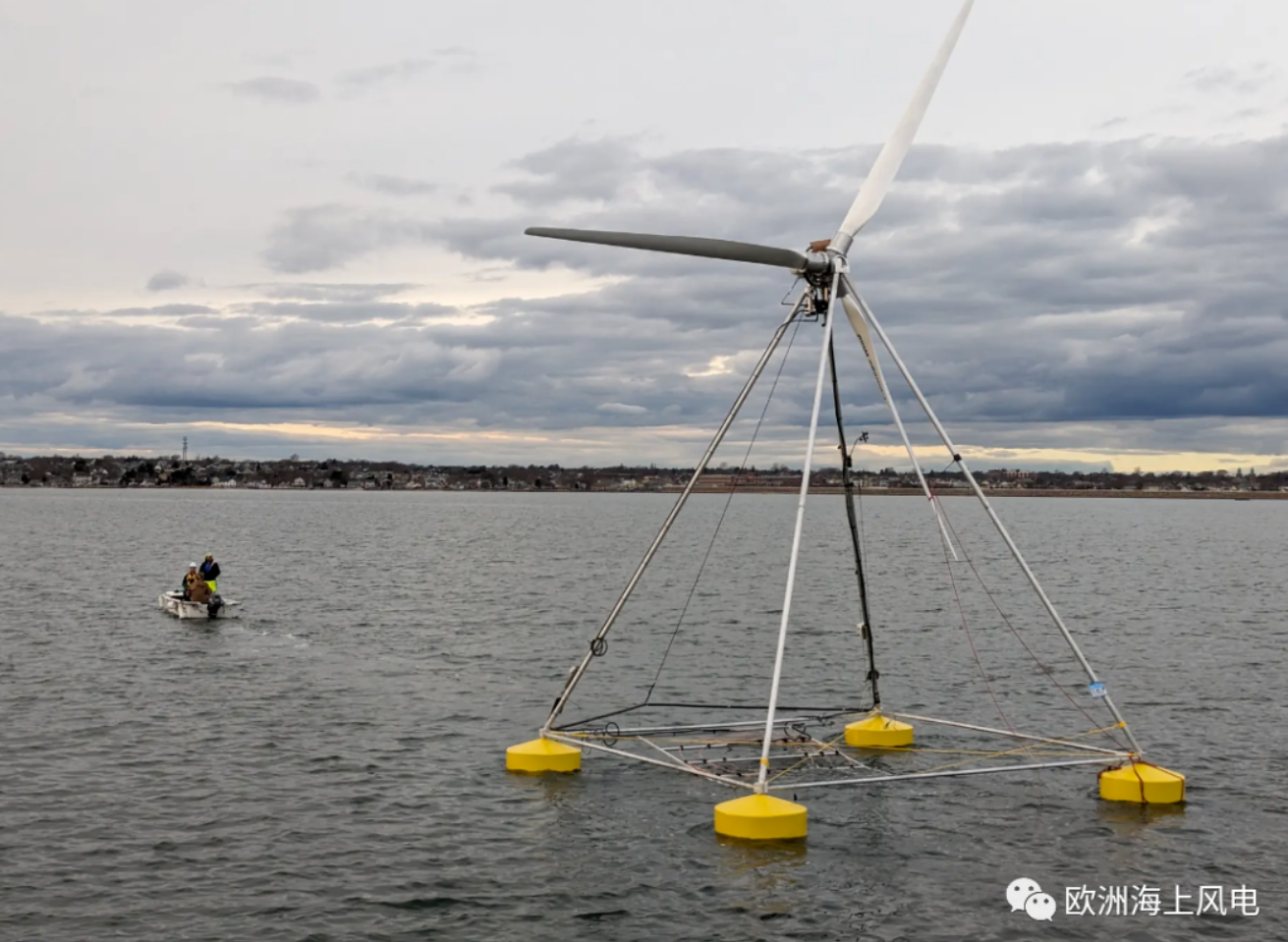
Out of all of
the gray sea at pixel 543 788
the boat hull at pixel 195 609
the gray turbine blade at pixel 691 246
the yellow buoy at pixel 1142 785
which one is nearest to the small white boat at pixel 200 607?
the boat hull at pixel 195 609

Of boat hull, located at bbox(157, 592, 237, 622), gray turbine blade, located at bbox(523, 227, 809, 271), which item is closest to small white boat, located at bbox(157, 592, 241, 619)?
boat hull, located at bbox(157, 592, 237, 622)

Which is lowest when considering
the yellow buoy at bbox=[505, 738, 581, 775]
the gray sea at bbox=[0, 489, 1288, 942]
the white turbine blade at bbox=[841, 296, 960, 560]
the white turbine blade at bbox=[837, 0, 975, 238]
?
the gray sea at bbox=[0, 489, 1288, 942]

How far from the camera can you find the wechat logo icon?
21.1 metres

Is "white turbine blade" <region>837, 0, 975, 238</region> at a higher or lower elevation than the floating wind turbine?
higher

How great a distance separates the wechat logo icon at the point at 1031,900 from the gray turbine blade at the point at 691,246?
42.9 ft

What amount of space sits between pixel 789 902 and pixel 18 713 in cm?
2700

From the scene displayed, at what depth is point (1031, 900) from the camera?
21453 millimetres

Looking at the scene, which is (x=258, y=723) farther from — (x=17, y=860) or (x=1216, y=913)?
(x=1216, y=913)

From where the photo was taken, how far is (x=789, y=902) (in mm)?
21234

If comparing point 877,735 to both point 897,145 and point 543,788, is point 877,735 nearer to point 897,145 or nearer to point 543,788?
point 543,788

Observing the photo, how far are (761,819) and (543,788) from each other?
6.78 meters

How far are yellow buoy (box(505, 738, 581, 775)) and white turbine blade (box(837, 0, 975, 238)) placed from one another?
1382 centimetres

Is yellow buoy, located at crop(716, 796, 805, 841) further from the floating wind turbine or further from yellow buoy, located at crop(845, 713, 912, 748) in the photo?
yellow buoy, located at crop(845, 713, 912, 748)

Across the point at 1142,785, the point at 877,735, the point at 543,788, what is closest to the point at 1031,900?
the point at 1142,785
